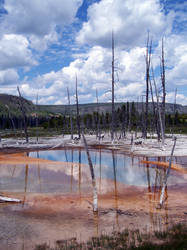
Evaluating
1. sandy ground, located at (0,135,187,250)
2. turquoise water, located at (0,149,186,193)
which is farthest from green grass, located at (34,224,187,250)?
turquoise water, located at (0,149,186,193)

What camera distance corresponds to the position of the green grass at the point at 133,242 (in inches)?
280

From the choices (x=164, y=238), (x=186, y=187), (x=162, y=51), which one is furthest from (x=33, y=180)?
(x=162, y=51)

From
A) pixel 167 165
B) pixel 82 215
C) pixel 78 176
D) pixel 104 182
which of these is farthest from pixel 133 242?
pixel 167 165

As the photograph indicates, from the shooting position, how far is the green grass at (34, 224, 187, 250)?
712cm

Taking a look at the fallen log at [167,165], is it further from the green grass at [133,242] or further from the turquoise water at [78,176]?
the green grass at [133,242]

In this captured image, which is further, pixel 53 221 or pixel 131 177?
pixel 131 177

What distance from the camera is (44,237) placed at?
26.6 ft

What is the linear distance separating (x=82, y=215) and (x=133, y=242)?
9.75 ft

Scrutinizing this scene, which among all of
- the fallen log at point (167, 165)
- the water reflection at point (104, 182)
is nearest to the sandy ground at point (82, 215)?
the water reflection at point (104, 182)

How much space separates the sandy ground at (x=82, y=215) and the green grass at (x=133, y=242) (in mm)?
405

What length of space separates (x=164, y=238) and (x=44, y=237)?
3.58 metres

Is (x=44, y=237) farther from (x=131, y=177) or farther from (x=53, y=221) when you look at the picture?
(x=131, y=177)

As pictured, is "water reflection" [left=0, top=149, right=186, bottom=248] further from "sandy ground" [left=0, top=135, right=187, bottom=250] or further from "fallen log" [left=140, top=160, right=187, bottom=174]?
"fallen log" [left=140, top=160, right=187, bottom=174]

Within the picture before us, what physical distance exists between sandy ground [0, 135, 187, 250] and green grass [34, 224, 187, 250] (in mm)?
405
